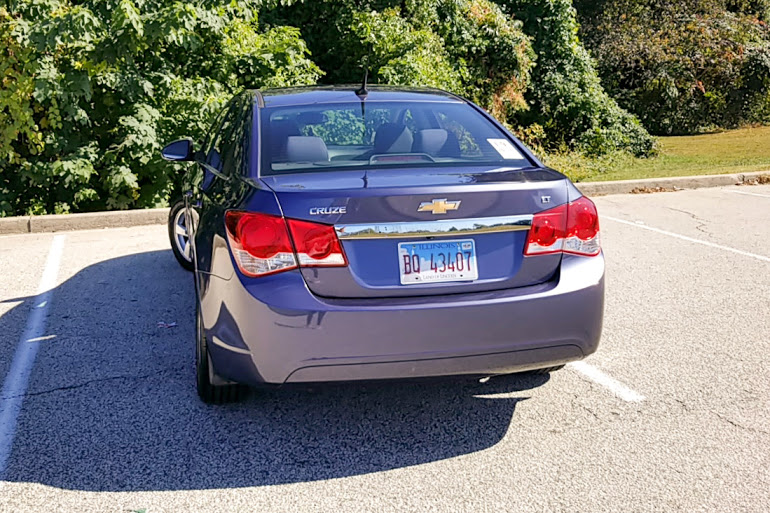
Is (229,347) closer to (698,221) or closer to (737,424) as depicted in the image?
(737,424)

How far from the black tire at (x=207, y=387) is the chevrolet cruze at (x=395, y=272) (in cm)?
12

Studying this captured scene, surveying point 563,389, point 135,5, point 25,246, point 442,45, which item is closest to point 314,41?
point 442,45

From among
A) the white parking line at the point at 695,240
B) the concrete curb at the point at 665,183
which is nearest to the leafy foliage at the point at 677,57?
the concrete curb at the point at 665,183

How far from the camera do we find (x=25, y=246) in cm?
809

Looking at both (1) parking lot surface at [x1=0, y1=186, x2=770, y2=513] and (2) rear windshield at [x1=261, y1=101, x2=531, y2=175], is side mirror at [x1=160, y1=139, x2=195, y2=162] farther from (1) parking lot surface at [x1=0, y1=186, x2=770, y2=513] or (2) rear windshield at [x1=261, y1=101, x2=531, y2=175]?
(2) rear windshield at [x1=261, y1=101, x2=531, y2=175]

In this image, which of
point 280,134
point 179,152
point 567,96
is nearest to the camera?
point 280,134

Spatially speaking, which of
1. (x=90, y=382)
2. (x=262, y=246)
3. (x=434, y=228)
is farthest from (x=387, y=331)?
(x=90, y=382)

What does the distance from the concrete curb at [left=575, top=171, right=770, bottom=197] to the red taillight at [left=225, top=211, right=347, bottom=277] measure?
333 inches

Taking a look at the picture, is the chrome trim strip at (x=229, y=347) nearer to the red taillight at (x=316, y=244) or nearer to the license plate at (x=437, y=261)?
the red taillight at (x=316, y=244)

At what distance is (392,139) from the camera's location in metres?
4.20

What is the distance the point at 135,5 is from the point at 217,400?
6.35m

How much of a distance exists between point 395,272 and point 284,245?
1.51 feet

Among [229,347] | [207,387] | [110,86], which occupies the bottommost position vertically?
[207,387]

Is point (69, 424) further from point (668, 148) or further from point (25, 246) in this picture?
point (668, 148)
